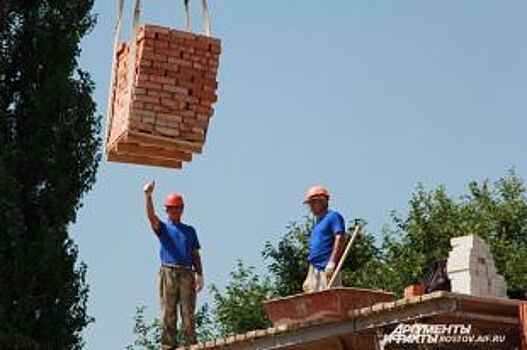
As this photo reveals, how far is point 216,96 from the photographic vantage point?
11.1 metres

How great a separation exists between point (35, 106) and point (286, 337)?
500 inches

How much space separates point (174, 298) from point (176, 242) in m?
0.55

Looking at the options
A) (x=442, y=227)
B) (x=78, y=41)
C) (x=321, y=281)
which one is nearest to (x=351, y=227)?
(x=442, y=227)

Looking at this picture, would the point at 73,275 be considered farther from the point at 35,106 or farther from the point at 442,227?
the point at 442,227

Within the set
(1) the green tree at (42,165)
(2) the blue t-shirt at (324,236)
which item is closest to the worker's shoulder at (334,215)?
(2) the blue t-shirt at (324,236)

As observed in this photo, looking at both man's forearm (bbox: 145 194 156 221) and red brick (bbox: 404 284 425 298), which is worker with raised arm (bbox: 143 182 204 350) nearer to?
man's forearm (bbox: 145 194 156 221)

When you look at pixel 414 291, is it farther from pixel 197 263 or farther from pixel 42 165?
pixel 42 165

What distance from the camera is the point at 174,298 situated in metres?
12.1

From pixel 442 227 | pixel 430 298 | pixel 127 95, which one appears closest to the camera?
pixel 430 298

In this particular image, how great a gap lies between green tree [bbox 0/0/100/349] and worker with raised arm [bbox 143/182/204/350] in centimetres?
890

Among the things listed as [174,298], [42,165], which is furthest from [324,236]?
[42,165]

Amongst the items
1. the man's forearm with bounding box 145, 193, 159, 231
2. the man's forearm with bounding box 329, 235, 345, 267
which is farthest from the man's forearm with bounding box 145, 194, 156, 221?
the man's forearm with bounding box 329, 235, 345, 267

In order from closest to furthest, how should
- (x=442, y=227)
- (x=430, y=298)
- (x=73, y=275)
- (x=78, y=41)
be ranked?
(x=430, y=298), (x=73, y=275), (x=78, y=41), (x=442, y=227)

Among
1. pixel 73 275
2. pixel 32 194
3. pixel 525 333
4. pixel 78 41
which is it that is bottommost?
pixel 525 333
